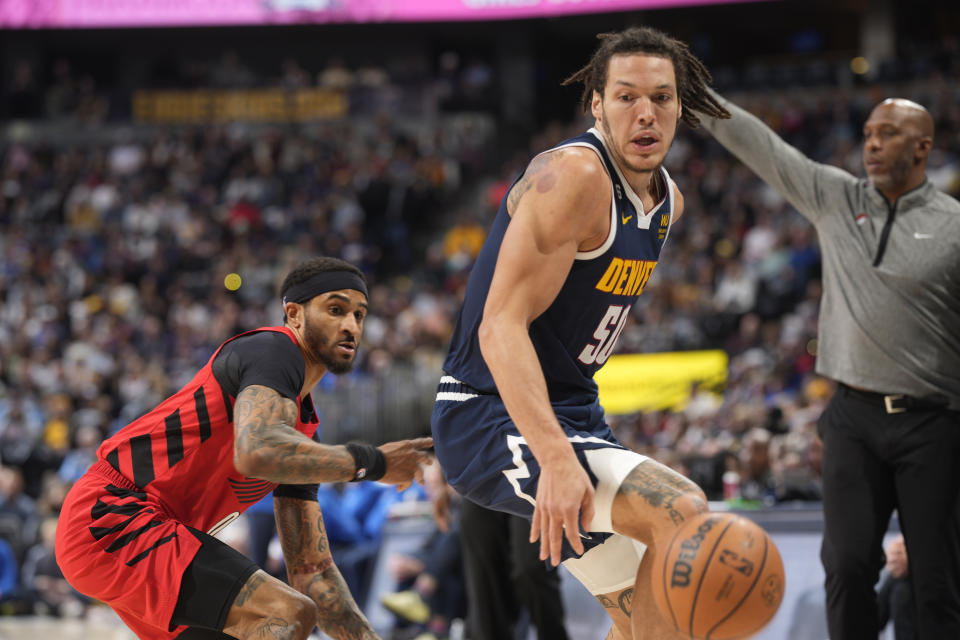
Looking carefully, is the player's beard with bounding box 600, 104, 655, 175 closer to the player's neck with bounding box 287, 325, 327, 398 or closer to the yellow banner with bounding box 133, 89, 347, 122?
the player's neck with bounding box 287, 325, 327, 398

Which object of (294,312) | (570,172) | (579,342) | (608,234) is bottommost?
(579,342)

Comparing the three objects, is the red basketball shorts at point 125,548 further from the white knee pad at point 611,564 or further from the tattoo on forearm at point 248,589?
the white knee pad at point 611,564

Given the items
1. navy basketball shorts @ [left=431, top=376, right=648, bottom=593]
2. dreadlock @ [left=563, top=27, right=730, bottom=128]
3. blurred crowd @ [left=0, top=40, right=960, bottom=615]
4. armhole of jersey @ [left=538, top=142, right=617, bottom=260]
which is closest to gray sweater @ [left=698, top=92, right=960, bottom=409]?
dreadlock @ [left=563, top=27, right=730, bottom=128]

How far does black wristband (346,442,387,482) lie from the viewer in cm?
381

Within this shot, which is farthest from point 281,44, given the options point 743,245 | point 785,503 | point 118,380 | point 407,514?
point 785,503

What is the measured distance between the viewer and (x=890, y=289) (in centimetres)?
435

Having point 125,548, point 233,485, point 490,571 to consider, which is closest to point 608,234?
point 233,485

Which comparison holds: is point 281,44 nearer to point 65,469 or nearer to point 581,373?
point 65,469

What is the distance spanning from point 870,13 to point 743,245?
928cm

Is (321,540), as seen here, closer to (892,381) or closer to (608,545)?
(608,545)

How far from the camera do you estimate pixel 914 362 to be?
427 centimetres

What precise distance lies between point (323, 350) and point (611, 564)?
1411 millimetres

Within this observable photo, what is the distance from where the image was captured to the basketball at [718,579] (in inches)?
110

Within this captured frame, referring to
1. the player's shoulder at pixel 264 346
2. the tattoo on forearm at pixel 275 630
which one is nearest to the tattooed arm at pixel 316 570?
the tattoo on forearm at pixel 275 630
